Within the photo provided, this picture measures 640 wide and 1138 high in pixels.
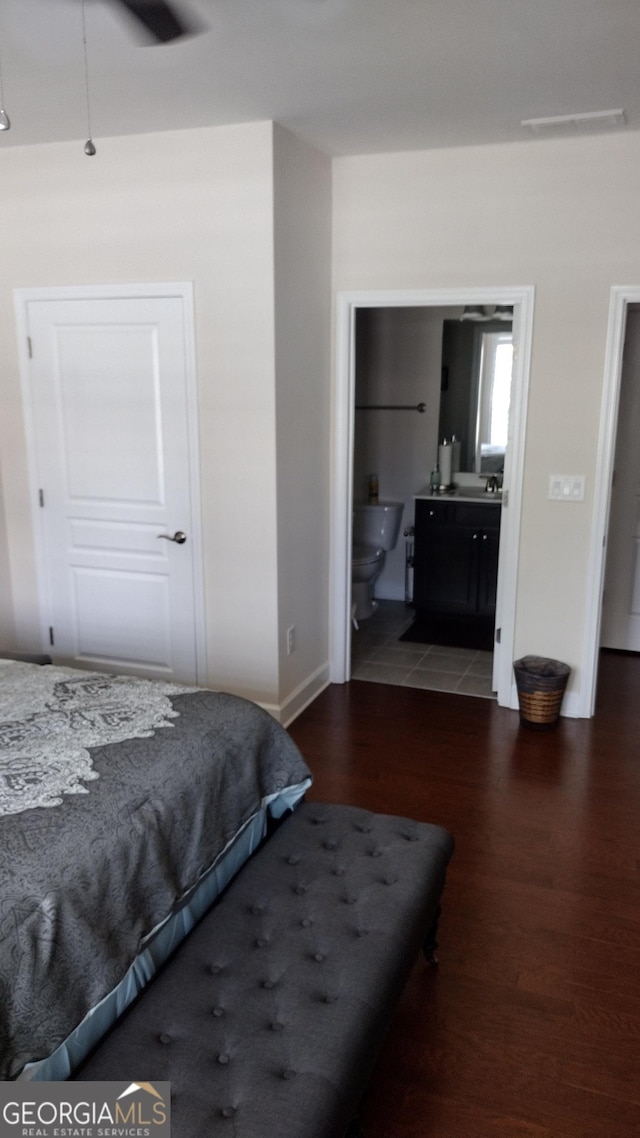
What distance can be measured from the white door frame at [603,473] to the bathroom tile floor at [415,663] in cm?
58

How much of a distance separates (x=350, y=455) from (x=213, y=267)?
45.9 inches

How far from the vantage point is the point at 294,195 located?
3.53 m

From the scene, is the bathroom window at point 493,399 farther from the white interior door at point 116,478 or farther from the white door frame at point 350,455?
the white interior door at point 116,478

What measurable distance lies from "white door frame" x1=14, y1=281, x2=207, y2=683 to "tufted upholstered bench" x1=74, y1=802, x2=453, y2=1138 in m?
1.74

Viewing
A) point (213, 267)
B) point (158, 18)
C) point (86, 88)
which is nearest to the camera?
point (158, 18)

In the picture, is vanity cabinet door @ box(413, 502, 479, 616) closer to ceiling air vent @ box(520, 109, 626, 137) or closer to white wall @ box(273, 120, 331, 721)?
white wall @ box(273, 120, 331, 721)

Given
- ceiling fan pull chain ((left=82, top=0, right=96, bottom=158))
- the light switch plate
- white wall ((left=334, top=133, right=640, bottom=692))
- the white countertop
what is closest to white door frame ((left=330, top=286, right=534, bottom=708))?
white wall ((left=334, top=133, right=640, bottom=692))

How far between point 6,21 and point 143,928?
239cm

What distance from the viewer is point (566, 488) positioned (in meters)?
3.84

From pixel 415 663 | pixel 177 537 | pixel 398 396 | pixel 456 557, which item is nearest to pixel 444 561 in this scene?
pixel 456 557

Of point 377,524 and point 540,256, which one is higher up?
point 540,256

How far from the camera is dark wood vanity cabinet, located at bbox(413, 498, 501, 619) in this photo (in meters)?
5.25

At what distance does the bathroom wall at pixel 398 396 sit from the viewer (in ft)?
18.9
